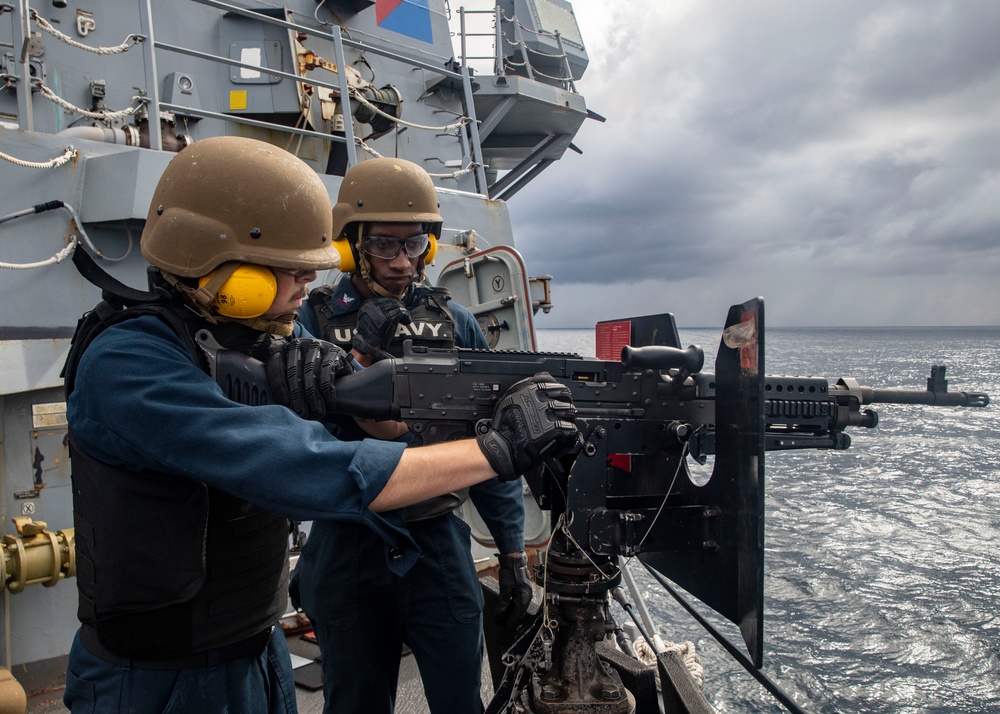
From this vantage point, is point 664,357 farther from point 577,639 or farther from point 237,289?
point 237,289

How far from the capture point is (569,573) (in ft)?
7.02

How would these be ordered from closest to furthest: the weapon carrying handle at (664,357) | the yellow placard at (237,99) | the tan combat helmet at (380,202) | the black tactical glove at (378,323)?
the weapon carrying handle at (664,357) → the black tactical glove at (378,323) → the tan combat helmet at (380,202) → the yellow placard at (237,99)

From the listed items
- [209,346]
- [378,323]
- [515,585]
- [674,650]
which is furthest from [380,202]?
[674,650]

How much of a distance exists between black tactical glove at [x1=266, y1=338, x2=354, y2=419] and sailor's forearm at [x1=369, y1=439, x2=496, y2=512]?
344 millimetres

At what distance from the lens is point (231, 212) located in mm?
1668

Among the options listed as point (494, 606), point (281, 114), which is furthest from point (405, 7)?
point (494, 606)

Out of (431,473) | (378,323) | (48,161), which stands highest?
(48,161)

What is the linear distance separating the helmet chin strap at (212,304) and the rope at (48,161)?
7.49 feet

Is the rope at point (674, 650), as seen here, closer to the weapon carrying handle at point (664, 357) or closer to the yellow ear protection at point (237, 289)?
the weapon carrying handle at point (664, 357)

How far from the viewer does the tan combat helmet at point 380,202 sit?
288 centimetres

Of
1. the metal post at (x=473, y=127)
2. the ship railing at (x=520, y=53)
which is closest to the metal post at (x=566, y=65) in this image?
the ship railing at (x=520, y=53)

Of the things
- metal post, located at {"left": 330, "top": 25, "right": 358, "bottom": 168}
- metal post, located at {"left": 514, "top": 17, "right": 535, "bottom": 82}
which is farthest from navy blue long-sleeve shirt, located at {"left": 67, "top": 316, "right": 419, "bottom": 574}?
metal post, located at {"left": 514, "top": 17, "right": 535, "bottom": 82}

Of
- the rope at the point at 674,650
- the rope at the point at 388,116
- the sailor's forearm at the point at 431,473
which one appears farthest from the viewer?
the rope at the point at 388,116

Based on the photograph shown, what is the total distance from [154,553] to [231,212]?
2.65 ft
